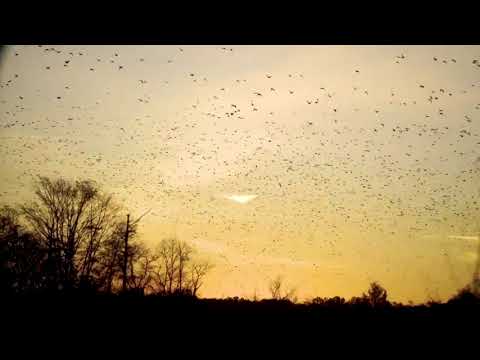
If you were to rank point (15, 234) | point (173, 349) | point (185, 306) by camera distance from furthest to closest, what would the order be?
1. point (15, 234)
2. point (185, 306)
3. point (173, 349)

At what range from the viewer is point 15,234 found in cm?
2956

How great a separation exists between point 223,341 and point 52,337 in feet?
15.1

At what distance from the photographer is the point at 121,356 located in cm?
787

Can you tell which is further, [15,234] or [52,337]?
[15,234]
